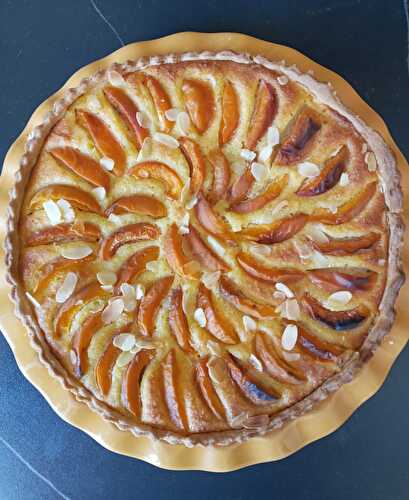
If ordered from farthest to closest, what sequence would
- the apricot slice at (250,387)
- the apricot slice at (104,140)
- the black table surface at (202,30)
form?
the black table surface at (202,30) → the apricot slice at (104,140) → the apricot slice at (250,387)

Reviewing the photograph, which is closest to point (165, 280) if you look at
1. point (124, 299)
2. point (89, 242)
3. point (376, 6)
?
point (124, 299)

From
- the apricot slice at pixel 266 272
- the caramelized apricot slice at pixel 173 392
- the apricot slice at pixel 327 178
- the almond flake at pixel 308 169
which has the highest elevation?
the almond flake at pixel 308 169

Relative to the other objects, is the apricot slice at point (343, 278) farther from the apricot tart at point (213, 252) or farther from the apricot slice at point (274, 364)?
the apricot slice at point (274, 364)

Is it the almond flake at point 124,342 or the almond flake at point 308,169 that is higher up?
the almond flake at point 308,169

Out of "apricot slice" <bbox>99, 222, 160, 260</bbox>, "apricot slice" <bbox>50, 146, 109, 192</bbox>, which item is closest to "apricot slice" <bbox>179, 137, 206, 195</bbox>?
"apricot slice" <bbox>99, 222, 160, 260</bbox>

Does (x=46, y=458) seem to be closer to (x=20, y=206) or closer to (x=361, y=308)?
(x=20, y=206)

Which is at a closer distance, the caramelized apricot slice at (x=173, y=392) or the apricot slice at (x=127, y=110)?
the caramelized apricot slice at (x=173, y=392)

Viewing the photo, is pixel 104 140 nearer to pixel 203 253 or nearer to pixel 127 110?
pixel 127 110

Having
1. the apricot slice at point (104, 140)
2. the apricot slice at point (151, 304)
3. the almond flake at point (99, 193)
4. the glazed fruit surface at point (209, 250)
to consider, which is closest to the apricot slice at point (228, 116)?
the glazed fruit surface at point (209, 250)

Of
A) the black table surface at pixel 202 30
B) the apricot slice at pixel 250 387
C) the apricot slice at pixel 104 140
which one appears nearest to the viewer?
the apricot slice at pixel 250 387
